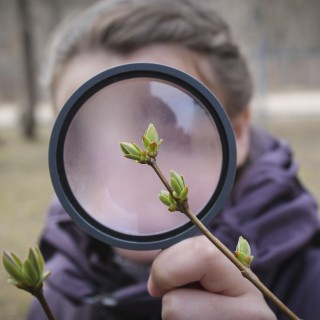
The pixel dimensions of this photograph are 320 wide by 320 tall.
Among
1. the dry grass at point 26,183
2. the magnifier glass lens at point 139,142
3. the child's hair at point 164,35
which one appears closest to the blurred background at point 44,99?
the dry grass at point 26,183

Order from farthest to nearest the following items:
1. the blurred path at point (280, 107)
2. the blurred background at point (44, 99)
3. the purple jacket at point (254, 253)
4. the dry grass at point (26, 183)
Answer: the blurred path at point (280, 107), the blurred background at point (44, 99), the dry grass at point (26, 183), the purple jacket at point (254, 253)

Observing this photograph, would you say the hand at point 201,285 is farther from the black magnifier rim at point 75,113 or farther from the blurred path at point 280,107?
the blurred path at point 280,107

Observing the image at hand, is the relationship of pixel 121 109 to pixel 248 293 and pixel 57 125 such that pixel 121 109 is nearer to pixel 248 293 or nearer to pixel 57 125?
pixel 57 125

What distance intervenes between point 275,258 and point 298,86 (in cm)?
1758

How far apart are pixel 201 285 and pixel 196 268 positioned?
4cm

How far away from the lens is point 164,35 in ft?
4.21

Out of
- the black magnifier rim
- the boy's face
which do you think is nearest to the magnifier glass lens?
the black magnifier rim

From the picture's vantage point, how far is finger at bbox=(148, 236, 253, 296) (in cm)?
45

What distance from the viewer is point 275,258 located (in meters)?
1.11

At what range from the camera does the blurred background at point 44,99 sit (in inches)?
206

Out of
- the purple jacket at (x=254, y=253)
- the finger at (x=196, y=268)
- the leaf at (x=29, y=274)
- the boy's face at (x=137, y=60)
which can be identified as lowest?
the purple jacket at (x=254, y=253)

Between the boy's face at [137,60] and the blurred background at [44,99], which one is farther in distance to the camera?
the blurred background at [44,99]

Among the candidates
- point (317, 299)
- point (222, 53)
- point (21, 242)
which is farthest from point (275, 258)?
point (21, 242)

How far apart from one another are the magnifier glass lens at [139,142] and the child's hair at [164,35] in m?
0.69
